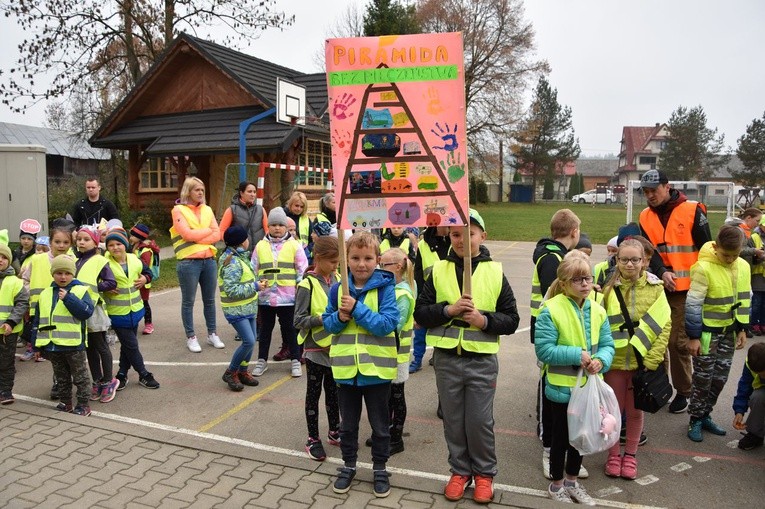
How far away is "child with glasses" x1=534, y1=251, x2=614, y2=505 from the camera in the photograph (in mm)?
3764

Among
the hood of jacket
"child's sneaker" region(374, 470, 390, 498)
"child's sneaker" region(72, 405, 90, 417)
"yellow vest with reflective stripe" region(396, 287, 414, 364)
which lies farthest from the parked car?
"child's sneaker" region(374, 470, 390, 498)

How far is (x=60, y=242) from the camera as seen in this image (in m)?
5.71

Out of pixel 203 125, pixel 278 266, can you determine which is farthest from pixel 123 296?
pixel 203 125

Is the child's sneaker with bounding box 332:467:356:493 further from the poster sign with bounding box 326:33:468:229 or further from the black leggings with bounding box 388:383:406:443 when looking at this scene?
the poster sign with bounding box 326:33:468:229

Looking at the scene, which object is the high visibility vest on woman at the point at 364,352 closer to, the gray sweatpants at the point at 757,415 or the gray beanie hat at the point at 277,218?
the gray beanie hat at the point at 277,218

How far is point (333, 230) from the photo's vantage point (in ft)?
23.9

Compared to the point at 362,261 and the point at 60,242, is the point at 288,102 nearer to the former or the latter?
the point at 60,242

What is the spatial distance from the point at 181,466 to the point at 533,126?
43.7 meters

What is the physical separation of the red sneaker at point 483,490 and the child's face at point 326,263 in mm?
1916

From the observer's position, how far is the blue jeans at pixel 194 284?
7121mm

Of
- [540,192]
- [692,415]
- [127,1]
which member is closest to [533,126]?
[127,1]

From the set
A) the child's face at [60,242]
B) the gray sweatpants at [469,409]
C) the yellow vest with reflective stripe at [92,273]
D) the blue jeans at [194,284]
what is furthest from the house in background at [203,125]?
the gray sweatpants at [469,409]

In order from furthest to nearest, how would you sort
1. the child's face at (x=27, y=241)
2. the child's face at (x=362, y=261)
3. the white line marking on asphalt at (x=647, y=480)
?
the child's face at (x=27, y=241)
the white line marking on asphalt at (x=647, y=480)
the child's face at (x=362, y=261)

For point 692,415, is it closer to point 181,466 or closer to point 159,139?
point 181,466
